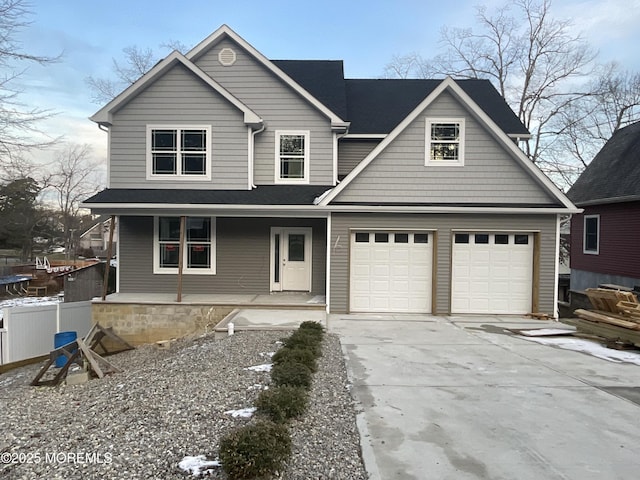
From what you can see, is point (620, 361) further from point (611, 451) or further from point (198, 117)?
point (198, 117)

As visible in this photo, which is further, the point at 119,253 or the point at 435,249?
the point at 119,253

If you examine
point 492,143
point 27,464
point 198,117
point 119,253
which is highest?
point 198,117

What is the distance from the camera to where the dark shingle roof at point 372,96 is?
46.1 feet

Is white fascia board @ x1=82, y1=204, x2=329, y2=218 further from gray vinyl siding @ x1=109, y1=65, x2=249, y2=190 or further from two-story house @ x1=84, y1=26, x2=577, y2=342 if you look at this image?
gray vinyl siding @ x1=109, y1=65, x2=249, y2=190

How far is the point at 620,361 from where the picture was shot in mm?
7379

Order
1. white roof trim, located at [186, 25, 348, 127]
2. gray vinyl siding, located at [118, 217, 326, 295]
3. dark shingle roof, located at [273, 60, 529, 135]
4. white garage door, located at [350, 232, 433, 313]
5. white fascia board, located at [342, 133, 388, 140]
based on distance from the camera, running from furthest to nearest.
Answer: dark shingle roof, located at [273, 60, 529, 135] < white fascia board, located at [342, 133, 388, 140] < gray vinyl siding, located at [118, 217, 326, 295] < white roof trim, located at [186, 25, 348, 127] < white garage door, located at [350, 232, 433, 313]

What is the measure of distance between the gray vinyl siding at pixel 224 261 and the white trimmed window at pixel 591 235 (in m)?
12.6

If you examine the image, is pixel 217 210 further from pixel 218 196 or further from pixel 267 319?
pixel 267 319

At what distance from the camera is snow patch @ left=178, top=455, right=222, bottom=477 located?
11.4ft

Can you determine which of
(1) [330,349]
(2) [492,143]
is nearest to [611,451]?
(1) [330,349]

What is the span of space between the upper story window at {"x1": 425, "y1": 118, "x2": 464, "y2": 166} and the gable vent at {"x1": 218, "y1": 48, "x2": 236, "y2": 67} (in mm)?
6244

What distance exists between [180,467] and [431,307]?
8.86m

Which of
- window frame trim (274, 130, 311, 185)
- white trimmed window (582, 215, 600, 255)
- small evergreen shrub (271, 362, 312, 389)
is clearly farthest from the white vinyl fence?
white trimmed window (582, 215, 600, 255)

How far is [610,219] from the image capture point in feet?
55.8
